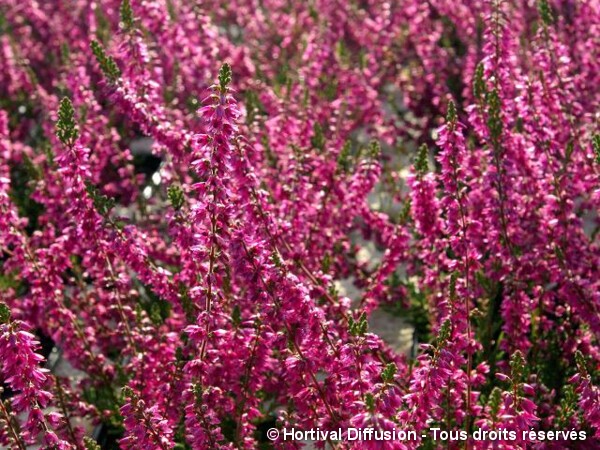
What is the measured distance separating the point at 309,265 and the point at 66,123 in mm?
1639

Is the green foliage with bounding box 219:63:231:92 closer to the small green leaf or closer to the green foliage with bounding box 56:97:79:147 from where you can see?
the green foliage with bounding box 56:97:79:147

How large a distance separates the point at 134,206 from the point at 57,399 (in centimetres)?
345

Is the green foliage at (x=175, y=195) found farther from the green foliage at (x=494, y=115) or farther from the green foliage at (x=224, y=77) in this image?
the green foliage at (x=494, y=115)

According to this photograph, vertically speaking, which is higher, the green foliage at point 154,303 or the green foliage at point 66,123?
the green foliage at point 66,123

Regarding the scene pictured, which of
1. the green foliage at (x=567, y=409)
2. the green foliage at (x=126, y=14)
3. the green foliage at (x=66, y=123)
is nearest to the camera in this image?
the green foliage at (x=567, y=409)

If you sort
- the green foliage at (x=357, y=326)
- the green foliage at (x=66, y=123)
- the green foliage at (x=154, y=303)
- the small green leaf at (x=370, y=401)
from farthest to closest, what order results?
the green foliage at (x=154, y=303) → the green foliage at (x=66, y=123) → the green foliage at (x=357, y=326) → the small green leaf at (x=370, y=401)

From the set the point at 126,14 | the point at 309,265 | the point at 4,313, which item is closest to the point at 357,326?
the point at 4,313

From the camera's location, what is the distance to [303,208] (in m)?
4.25

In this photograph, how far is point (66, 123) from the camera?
11.0 feet

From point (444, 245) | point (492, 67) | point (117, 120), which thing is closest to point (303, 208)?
point (444, 245)

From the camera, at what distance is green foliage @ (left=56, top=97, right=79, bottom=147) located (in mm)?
3318

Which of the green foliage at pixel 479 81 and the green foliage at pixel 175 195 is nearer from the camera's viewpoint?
the green foliage at pixel 175 195

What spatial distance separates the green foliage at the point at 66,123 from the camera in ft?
10.9

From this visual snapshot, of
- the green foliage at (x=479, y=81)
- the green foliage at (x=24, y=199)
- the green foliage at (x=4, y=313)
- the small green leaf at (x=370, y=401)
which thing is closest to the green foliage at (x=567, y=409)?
the small green leaf at (x=370, y=401)
